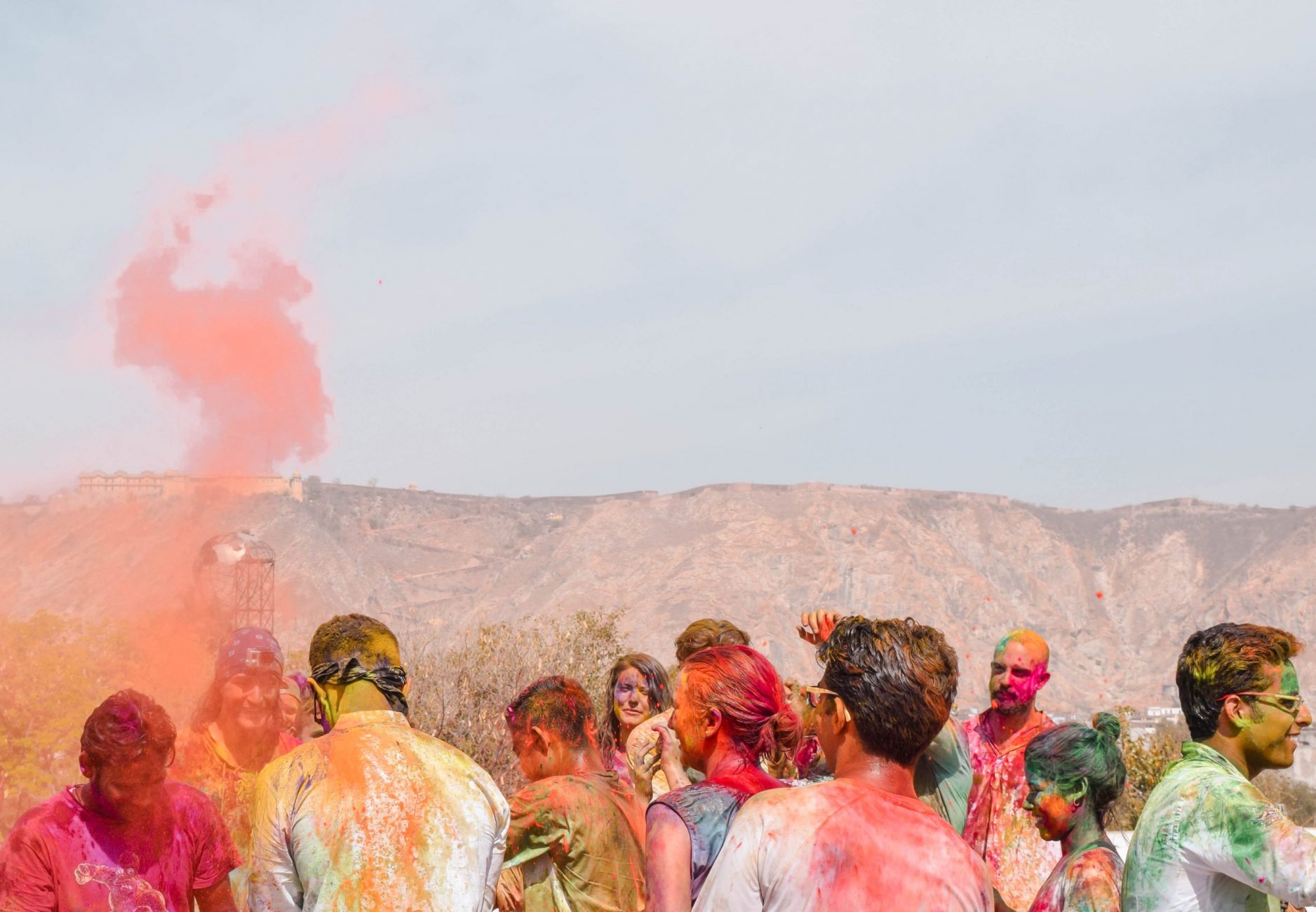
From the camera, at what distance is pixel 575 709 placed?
517cm

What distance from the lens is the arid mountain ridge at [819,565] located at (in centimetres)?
10112

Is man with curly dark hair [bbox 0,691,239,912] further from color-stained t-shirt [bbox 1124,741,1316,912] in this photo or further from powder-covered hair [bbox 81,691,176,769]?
color-stained t-shirt [bbox 1124,741,1316,912]

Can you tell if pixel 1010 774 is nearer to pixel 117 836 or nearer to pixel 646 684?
pixel 646 684

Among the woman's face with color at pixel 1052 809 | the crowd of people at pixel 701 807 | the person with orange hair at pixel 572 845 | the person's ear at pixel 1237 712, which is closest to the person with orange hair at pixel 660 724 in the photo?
the crowd of people at pixel 701 807

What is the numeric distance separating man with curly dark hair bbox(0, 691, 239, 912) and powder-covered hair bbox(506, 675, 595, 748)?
118 centimetres

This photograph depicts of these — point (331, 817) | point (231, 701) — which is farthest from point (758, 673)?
point (231, 701)

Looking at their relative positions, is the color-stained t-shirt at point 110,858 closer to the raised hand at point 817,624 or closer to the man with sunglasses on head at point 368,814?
the man with sunglasses on head at point 368,814

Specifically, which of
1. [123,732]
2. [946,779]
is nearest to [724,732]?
[946,779]

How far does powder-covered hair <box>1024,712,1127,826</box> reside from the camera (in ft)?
14.8

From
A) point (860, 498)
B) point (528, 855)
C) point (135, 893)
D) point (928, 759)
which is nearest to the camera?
point (135, 893)

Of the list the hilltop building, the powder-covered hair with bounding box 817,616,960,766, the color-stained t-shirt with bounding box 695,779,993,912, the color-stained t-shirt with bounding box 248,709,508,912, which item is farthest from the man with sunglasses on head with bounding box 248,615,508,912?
the hilltop building

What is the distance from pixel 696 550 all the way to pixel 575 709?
11199 centimetres

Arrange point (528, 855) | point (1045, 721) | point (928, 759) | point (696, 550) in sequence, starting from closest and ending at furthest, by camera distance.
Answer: point (528, 855)
point (928, 759)
point (1045, 721)
point (696, 550)

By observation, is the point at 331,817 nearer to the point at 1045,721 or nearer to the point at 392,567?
the point at 1045,721
